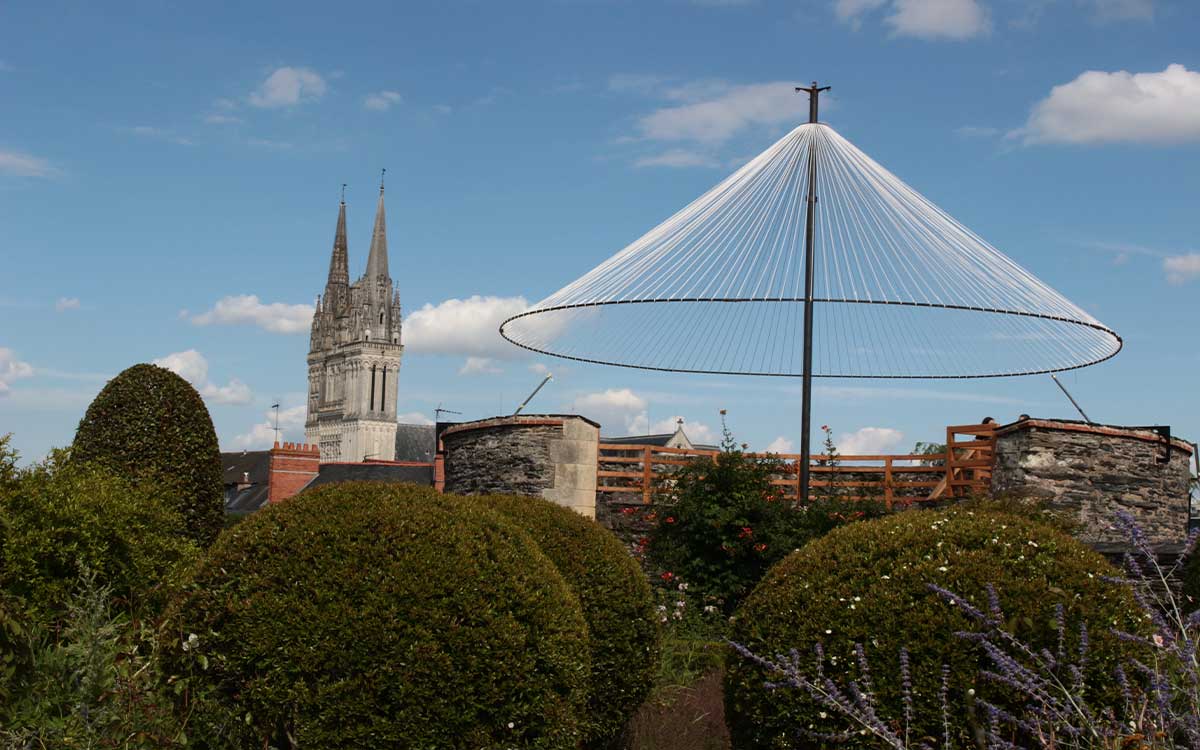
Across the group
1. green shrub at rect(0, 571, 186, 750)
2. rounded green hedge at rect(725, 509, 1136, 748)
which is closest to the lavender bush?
rounded green hedge at rect(725, 509, 1136, 748)

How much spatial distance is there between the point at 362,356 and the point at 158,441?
126 meters

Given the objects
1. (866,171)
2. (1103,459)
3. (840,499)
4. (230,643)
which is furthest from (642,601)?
(1103,459)

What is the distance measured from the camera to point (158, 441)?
11.3 meters

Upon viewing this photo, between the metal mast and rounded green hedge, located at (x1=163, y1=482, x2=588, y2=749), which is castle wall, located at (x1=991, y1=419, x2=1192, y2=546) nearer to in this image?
the metal mast

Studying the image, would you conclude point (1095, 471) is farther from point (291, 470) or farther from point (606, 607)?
point (291, 470)

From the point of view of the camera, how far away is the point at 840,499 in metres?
13.0

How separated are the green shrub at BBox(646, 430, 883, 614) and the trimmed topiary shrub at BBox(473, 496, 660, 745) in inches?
194

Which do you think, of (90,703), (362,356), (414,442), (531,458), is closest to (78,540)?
(90,703)

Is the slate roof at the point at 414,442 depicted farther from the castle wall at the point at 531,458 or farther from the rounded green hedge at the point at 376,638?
the rounded green hedge at the point at 376,638

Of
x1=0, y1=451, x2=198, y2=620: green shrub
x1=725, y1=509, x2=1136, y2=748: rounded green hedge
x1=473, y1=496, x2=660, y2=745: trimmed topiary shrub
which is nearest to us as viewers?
x1=725, y1=509, x2=1136, y2=748: rounded green hedge

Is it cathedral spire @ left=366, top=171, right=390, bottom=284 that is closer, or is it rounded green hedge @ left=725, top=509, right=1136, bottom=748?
rounded green hedge @ left=725, top=509, right=1136, bottom=748

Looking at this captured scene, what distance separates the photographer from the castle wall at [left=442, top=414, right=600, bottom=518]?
13523 millimetres

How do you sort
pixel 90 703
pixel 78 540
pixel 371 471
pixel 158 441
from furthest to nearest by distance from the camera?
pixel 371 471
pixel 158 441
pixel 78 540
pixel 90 703

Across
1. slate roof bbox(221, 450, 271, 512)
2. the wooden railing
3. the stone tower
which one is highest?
the stone tower
